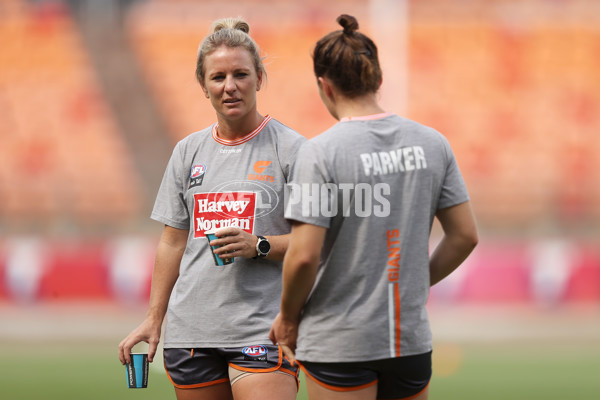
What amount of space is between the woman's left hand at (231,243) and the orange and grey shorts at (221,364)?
0.36 m

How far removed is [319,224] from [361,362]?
0.45m

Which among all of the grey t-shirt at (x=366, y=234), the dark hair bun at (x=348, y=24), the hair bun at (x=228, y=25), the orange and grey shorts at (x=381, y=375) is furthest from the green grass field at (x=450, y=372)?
the dark hair bun at (x=348, y=24)

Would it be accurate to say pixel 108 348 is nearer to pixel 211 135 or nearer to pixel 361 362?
pixel 211 135

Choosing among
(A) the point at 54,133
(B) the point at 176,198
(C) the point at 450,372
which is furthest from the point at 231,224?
(A) the point at 54,133

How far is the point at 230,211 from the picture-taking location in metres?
3.55

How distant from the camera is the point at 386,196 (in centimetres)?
289

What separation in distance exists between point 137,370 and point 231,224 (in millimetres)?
686

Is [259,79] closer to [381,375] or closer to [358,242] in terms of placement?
[358,242]

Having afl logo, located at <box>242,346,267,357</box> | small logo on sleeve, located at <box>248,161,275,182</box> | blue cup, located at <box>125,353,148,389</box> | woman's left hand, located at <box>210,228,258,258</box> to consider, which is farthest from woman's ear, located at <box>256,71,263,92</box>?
blue cup, located at <box>125,353,148,389</box>

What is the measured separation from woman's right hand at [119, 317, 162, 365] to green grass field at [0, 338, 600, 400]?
14.9ft

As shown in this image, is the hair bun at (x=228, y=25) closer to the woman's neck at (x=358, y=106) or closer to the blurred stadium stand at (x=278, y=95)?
the woman's neck at (x=358, y=106)

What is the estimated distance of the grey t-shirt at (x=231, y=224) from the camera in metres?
3.51

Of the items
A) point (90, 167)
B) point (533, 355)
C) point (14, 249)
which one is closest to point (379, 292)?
point (533, 355)

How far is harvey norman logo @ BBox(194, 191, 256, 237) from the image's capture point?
11.6 ft
